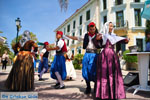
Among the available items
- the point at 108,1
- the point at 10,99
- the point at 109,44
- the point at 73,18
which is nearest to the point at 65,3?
the point at 109,44

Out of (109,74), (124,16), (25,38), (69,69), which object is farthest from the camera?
(124,16)

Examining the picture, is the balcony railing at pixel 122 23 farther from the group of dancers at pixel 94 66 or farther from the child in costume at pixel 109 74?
the child in costume at pixel 109 74

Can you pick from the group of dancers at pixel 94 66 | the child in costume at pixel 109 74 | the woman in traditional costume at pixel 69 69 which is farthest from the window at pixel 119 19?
the child in costume at pixel 109 74

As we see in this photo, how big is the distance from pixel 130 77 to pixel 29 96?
3.34m

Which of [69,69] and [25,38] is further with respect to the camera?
[69,69]

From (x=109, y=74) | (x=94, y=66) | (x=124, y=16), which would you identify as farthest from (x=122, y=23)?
(x=109, y=74)

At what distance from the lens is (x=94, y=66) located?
2959mm

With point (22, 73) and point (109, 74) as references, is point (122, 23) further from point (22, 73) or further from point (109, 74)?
point (22, 73)

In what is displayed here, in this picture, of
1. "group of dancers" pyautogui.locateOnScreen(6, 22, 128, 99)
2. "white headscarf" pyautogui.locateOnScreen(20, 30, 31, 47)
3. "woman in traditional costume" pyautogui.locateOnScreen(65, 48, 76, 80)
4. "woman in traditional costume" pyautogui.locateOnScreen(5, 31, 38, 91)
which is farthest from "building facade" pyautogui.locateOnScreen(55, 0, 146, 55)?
"woman in traditional costume" pyautogui.locateOnScreen(5, 31, 38, 91)

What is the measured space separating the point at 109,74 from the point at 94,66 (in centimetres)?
53

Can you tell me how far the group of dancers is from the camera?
248 centimetres

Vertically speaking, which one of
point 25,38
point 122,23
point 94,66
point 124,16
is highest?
point 124,16

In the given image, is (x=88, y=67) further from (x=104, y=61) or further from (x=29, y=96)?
(x=29, y=96)

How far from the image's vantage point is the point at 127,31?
52.3 feet
